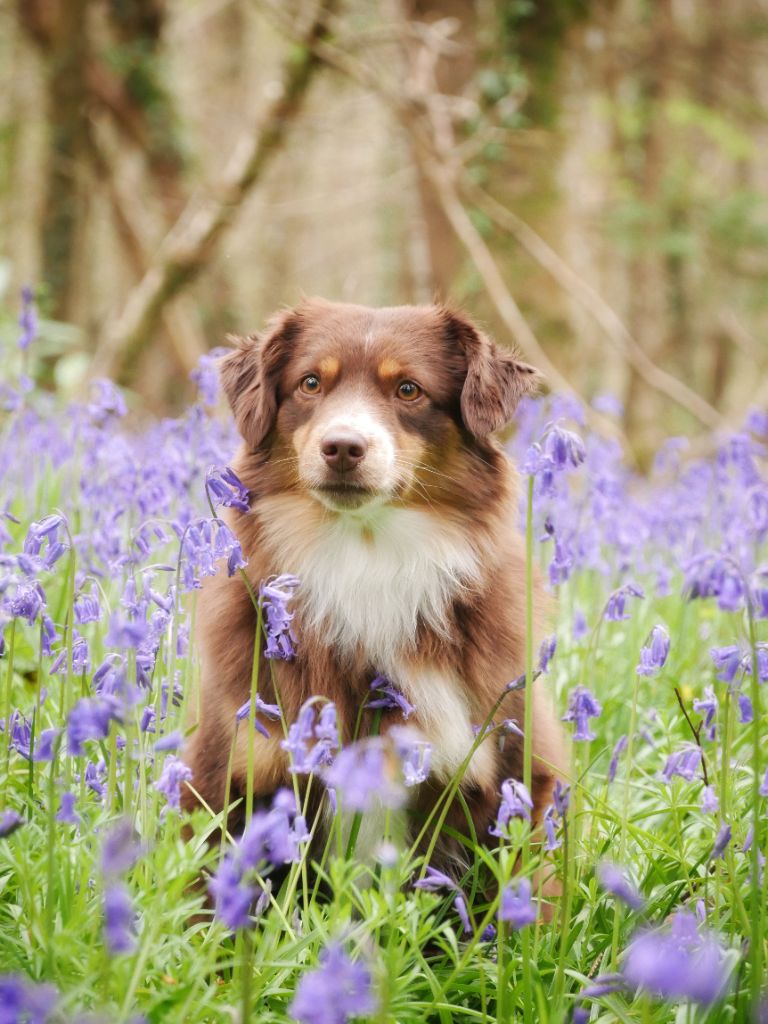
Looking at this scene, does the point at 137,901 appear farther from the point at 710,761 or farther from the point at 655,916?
the point at 710,761

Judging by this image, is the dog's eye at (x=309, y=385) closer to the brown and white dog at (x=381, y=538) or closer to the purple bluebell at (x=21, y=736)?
the brown and white dog at (x=381, y=538)

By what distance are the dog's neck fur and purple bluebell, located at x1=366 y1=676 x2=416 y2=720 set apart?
142 millimetres

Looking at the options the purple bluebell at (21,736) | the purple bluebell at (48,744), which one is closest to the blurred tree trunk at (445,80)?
the purple bluebell at (21,736)

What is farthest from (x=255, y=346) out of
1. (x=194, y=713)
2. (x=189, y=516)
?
(x=194, y=713)

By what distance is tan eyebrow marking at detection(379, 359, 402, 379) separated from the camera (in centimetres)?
334

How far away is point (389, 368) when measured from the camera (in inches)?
132

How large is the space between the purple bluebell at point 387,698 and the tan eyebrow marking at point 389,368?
1.04 m

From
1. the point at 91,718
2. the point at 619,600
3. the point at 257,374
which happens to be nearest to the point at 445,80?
the point at 257,374

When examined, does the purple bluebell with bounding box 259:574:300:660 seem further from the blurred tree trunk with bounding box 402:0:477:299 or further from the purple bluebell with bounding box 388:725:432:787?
the blurred tree trunk with bounding box 402:0:477:299

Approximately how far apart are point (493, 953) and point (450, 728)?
61 cm

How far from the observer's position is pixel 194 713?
11.1 feet

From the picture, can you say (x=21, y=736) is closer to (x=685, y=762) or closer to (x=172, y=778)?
(x=172, y=778)

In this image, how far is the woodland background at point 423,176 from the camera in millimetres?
7949

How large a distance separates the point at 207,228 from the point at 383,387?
6.45 metres
